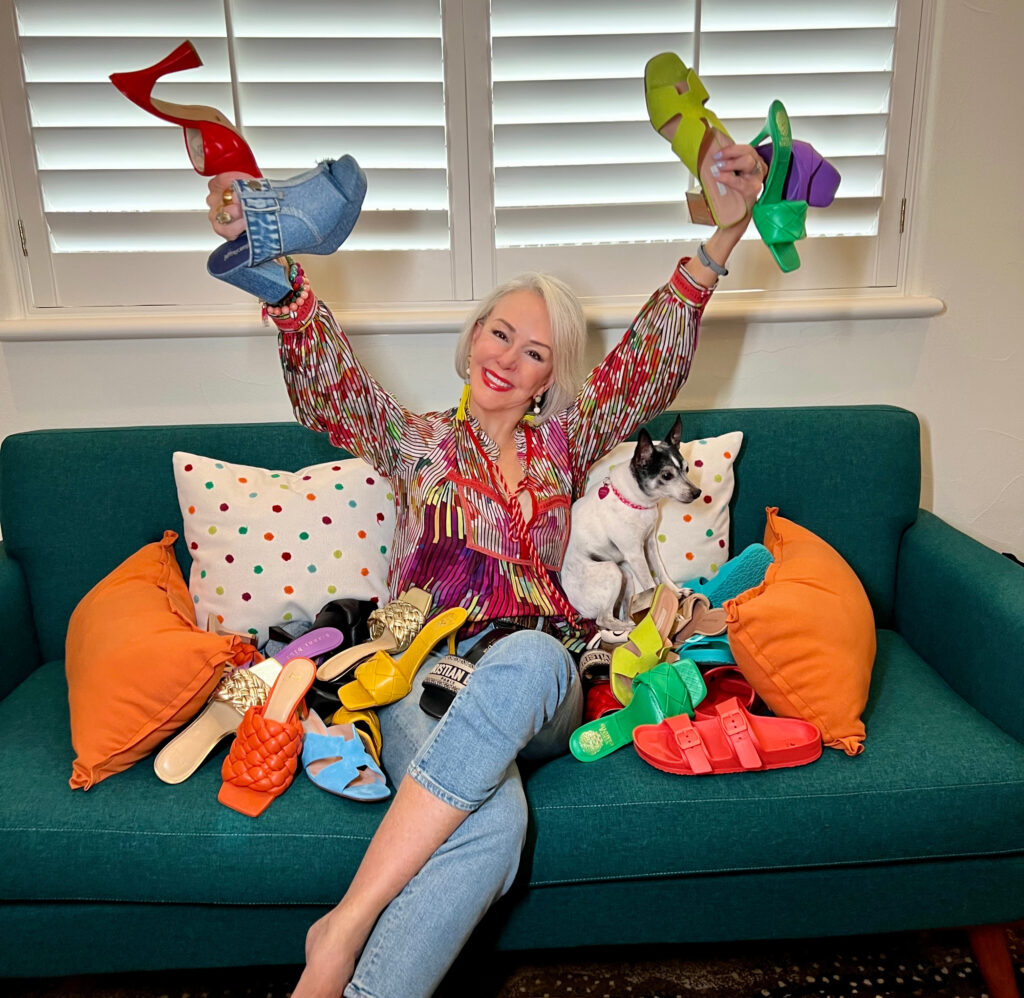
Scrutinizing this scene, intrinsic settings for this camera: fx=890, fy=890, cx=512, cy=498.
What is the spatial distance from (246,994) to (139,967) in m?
0.21

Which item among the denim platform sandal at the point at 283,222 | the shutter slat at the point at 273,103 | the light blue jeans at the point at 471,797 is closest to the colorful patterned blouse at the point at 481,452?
the denim platform sandal at the point at 283,222

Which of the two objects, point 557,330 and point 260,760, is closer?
point 260,760

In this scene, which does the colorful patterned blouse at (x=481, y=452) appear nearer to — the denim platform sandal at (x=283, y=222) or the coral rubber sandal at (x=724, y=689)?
the denim platform sandal at (x=283, y=222)

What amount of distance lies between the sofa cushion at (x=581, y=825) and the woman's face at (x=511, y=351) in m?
0.61

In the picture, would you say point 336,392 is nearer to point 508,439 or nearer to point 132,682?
point 508,439

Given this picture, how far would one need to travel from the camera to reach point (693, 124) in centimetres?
134

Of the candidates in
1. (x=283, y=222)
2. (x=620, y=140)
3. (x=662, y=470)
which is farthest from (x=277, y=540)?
(x=620, y=140)

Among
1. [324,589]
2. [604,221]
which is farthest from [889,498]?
[324,589]

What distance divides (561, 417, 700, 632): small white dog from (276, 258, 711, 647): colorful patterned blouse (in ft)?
0.12

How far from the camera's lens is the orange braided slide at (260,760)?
1.21 meters

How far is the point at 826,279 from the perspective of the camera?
191cm

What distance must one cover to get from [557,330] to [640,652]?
0.55 meters

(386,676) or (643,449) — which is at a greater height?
(643,449)

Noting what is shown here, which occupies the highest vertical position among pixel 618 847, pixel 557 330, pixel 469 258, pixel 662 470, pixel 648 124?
pixel 648 124
